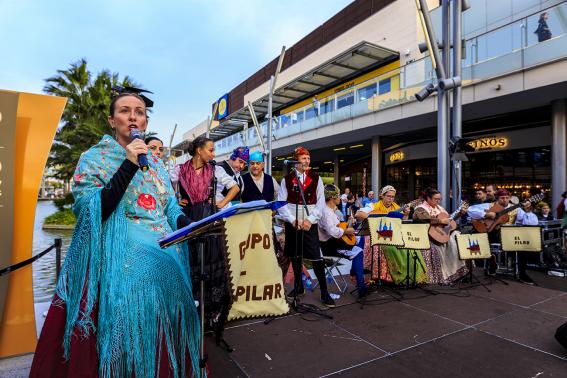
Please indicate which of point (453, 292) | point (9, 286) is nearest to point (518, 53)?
point (453, 292)

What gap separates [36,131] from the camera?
2.91 metres

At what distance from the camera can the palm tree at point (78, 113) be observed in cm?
1852

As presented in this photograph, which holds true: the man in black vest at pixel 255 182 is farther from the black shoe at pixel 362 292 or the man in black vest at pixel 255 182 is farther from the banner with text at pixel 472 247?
the banner with text at pixel 472 247

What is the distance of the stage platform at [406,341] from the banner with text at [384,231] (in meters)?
0.80

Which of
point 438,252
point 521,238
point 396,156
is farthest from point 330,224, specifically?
point 396,156

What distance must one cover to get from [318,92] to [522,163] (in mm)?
16311

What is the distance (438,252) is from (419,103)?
8.26m

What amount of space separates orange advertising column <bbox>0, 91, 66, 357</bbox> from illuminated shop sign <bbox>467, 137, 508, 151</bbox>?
1498cm

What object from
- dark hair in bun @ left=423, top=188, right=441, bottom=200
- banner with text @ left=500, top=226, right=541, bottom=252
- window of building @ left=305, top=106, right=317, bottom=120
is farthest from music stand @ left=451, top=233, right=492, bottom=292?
window of building @ left=305, top=106, right=317, bottom=120

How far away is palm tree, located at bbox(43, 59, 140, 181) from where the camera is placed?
60.7ft

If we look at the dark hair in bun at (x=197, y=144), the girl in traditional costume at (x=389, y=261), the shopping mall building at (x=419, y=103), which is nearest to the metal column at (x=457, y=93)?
the shopping mall building at (x=419, y=103)

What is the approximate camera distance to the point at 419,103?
12234 mm

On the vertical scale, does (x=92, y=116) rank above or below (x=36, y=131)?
above

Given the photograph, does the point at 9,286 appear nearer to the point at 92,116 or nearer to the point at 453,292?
the point at 453,292
